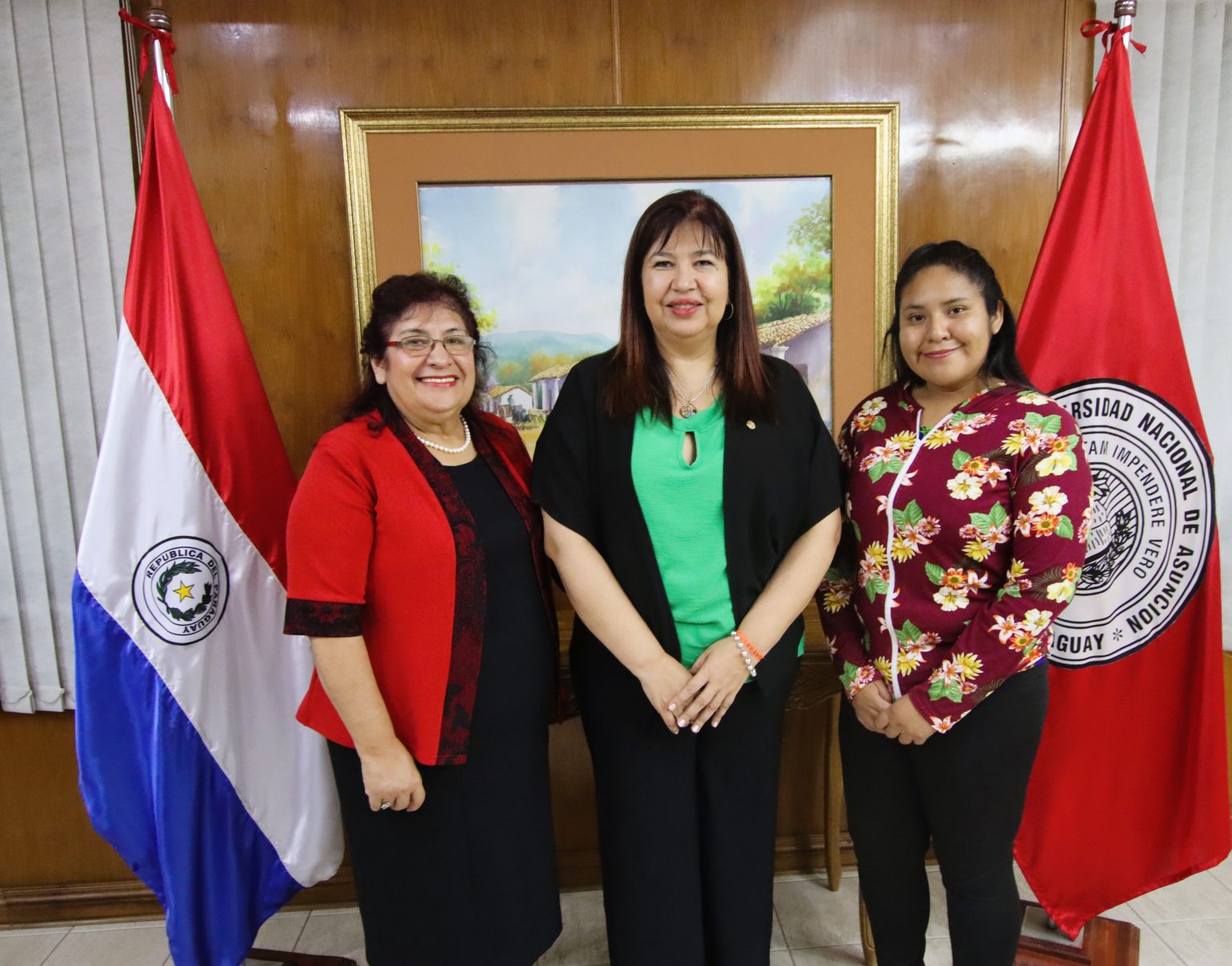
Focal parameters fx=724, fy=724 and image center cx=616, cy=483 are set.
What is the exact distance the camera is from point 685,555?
1318 millimetres

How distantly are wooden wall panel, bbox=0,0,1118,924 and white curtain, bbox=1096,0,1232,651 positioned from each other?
0.19m

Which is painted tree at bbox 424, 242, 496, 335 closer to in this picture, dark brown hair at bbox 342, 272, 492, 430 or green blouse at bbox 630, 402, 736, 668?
dark brown hair at bbox 342, 272, 492, 430

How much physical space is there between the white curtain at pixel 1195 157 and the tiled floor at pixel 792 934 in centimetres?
122

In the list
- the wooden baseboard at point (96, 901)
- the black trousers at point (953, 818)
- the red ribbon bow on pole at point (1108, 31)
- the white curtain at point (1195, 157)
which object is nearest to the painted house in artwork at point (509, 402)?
the black trousers at point (953, 818)

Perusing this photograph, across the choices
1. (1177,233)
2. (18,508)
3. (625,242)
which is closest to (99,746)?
(18,508)

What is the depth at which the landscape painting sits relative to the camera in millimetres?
2055

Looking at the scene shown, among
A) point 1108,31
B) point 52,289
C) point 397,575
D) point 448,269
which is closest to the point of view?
point 397,575

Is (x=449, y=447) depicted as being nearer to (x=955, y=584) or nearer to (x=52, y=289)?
(x=955, y=584)

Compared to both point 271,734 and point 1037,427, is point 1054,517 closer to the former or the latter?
point 1037,427

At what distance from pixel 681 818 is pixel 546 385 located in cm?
125

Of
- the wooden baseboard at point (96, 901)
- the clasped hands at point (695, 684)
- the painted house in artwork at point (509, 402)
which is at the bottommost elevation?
the wooden baseboard at point (96, 901)

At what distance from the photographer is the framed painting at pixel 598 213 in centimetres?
201

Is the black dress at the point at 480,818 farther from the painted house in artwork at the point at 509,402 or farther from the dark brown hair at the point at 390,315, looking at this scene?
the painted house in artwork at the point at 509,402

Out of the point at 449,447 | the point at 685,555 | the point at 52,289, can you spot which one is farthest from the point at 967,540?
the point at 52,289
